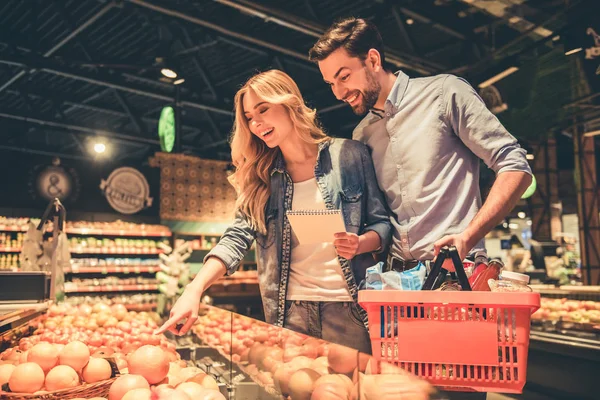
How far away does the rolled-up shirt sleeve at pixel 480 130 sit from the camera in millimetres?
1332

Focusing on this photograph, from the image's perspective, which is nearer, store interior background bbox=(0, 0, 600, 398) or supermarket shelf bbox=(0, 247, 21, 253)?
store interior background bbox=(0, 0, 600, 398)

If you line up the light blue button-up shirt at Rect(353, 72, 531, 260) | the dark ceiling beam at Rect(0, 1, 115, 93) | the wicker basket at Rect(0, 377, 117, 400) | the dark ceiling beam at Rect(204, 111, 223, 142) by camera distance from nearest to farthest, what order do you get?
the wicker basket at Rect(0, 377, 117, 400) < the light blue button-up shirt at Rect(353, 72, 531, 260) < the dark ceiling beam at Rect(0, 1, 115, 93) < the dark ceiling beam at Rect(204, 111, 223, 142)

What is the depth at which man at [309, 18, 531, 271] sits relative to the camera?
1358mm

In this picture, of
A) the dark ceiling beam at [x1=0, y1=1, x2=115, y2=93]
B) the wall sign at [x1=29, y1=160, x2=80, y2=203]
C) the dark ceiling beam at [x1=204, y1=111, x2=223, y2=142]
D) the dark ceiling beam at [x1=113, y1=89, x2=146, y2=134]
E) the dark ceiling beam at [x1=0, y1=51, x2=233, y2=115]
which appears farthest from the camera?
the dark ceiling beam at [x1=204, y1=111, x2=223, y2=142]

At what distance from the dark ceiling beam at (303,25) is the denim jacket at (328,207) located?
4534 mm

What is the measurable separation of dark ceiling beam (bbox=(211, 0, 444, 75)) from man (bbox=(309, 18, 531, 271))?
4561mm

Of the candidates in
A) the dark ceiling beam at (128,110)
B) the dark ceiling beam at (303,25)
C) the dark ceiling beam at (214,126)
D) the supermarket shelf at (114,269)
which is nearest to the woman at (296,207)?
the dark ceiling beam at (303,25)

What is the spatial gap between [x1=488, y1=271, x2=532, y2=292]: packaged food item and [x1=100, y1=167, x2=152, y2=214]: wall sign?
10.7 m

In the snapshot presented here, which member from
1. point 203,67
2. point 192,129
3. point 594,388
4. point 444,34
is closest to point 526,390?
point 594,388

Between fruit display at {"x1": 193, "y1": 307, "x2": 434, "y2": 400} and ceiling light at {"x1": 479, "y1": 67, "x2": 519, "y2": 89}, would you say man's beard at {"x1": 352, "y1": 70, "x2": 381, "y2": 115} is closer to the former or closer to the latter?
fruit display at {"x1": 193, "y1": 307, "x2": 434, "y2": 400}

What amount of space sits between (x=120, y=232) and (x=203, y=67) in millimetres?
3723

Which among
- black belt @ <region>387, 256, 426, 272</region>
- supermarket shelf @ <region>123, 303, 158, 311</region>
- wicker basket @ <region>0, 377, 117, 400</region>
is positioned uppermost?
black belt @ <region>387, 256, 426, 272</region>

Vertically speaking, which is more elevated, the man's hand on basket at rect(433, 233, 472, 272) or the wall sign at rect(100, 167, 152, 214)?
the wall sign at rect(100, 167, 152, 214)

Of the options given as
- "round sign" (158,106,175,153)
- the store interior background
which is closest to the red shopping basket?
the store interior background
